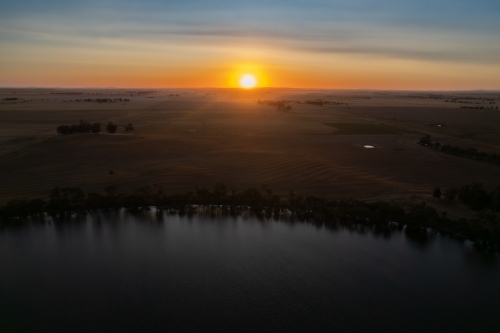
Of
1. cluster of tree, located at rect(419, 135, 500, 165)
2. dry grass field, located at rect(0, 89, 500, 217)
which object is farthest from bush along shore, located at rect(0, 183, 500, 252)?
cluster of tree, located at rect(419, 135, 500, 165)

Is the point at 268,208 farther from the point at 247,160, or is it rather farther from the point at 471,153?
the point at 471,153

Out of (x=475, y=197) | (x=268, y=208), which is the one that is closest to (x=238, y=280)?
(x=268, y=208)

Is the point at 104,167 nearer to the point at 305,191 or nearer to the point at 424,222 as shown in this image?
the point at 305,191

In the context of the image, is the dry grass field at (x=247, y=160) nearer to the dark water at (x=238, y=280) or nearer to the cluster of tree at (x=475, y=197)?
the cluster of tree at (x=475, y=197)

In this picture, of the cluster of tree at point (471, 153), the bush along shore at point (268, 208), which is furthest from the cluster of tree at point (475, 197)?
the cluster of tree at point (471, 153)

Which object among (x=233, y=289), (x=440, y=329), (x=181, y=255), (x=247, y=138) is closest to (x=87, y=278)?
(x=181, y=255)
